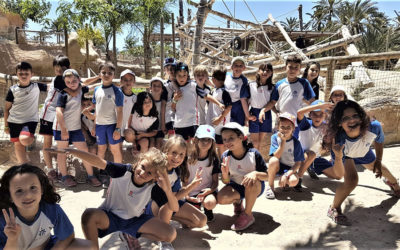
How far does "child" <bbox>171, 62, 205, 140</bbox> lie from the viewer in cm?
396

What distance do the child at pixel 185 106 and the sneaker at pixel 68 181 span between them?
1501 mm

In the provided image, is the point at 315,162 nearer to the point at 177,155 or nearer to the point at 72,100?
the point at 177,155

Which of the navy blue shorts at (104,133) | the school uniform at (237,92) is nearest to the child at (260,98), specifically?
the school uniform at (237,92)

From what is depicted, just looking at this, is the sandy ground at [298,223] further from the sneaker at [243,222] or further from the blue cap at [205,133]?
the blue cap at [205,133]

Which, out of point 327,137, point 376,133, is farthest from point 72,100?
point 376,133

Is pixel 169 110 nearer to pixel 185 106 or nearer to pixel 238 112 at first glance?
pixel 185 106

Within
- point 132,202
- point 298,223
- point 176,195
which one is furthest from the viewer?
point 298,223

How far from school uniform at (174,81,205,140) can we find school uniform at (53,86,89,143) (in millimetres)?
1232

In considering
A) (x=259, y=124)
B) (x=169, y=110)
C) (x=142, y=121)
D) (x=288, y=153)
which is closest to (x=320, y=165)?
(x=288, y=153)

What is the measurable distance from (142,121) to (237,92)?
4.39 ft

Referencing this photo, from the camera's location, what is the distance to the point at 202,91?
13.1ft

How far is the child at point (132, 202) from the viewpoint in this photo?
234 cm

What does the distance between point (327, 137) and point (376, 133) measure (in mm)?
503

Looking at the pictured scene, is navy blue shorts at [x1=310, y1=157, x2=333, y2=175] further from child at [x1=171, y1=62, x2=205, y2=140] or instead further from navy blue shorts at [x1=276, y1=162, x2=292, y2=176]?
child at [x1=171, y1=62, x2=205, y2=140]
